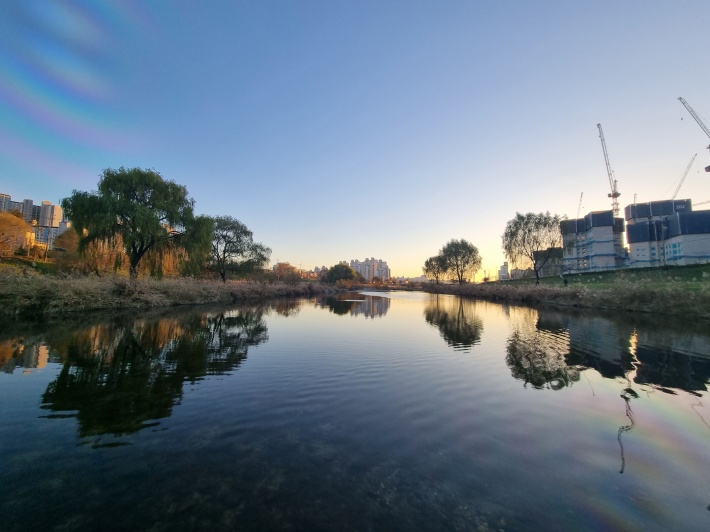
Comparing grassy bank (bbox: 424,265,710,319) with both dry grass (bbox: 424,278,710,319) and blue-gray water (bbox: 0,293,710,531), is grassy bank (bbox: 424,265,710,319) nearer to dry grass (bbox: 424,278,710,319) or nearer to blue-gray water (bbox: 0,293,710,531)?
dry grass (bbox: 424,278,710,319)

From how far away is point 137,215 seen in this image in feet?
81.9

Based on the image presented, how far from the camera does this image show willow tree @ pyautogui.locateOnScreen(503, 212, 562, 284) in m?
49.8

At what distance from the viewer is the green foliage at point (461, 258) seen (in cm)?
8675

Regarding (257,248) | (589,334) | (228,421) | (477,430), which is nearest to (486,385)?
(477,430)

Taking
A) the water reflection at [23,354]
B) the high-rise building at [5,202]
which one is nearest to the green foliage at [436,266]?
the water reflection at [23,354]

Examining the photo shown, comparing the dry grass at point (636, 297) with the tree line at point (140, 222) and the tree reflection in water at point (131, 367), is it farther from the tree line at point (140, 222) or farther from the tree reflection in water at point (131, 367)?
the tree line at point (140, 222)

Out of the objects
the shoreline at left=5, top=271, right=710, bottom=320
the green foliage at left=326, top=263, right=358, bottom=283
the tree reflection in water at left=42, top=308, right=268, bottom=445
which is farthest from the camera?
the green foliage at left=326, top=263, right=358, bottom=283

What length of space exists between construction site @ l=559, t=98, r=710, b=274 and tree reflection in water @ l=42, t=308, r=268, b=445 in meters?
85.8

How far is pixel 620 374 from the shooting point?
8672 mm

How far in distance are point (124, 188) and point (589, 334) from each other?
1374 inches

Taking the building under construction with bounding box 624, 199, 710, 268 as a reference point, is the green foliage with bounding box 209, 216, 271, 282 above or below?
below

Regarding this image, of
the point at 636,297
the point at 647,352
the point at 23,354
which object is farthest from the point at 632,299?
the point at 23,354

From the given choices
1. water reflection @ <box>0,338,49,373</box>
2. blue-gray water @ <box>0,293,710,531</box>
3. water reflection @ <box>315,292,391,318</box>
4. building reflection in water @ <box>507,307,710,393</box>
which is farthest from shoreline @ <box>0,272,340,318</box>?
building reflection in water @ <box>507,307,710,393</box>

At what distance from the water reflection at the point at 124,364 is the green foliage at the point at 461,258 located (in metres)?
79.4
